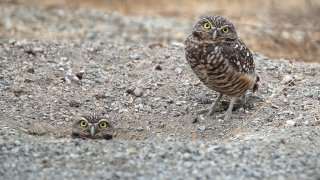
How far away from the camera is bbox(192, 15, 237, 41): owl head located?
238 inches

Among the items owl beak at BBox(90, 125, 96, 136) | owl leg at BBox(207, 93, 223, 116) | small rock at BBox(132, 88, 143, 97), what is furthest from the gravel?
owl beak at BBox(90, 125, 96, 136)

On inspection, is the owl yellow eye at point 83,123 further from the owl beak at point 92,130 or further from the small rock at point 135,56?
the small rock at point 135,56

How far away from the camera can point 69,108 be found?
660 centimetres

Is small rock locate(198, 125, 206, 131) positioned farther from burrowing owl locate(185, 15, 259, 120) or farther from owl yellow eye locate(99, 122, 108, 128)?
owl yellow eye locate(99, 122, 108, 128)

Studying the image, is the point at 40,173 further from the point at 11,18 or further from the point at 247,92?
the point at 11,18

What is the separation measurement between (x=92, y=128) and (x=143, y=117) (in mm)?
785

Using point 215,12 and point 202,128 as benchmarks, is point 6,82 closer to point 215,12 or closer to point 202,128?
point 202,128

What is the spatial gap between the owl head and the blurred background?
2.92 meters

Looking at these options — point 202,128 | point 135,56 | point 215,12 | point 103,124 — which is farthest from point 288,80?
point 215,12

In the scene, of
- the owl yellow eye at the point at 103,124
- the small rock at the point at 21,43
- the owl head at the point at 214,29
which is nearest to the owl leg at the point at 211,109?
the owl head at the point at 214,29

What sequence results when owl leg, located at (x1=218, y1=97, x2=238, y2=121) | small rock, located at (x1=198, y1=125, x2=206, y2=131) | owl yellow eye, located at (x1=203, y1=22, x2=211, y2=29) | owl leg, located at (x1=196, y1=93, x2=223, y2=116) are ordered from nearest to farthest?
owl yellow eye, located at (x1=203, y1=22, x2=211, y2=29) → small rock, located at (x1=198, y1=125, x2=206, y2=131) → owl leg, located at (x1=218, y1=97, x2=238, y2=121) → owl leg, located at (x1=196, y1=93, x2=223, y2=116)

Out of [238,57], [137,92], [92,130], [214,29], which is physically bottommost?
[92,130]

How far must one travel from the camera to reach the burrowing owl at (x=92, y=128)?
5844 mm

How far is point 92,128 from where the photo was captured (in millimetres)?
5848
